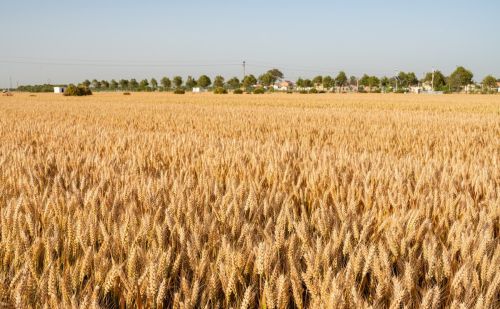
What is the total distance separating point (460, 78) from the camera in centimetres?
8819

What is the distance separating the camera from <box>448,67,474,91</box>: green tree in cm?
8769

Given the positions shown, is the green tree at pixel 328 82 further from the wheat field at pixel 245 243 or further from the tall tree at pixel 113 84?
the wheat field at pixel 245 243

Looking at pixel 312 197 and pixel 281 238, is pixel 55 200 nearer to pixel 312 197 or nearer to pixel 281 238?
pixel 281 238

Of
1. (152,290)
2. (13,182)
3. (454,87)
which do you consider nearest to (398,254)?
(152,290)

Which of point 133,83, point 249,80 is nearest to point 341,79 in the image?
point 249,80

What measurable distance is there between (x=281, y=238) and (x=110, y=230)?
655 millimetres

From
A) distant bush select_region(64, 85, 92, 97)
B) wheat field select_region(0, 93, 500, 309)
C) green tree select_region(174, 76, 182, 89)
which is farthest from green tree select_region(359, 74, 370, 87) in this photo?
wheat field select_region(0, 93, 500, 309)

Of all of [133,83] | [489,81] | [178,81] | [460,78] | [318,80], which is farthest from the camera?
[178,81]

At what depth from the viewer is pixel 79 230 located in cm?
136

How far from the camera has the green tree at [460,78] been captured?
8769 cm

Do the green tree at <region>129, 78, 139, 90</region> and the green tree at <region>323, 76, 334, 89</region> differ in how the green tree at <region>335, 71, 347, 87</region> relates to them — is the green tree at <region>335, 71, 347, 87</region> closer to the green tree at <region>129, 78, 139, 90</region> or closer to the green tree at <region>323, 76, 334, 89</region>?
the green tree at <region>323, 76, 334, 89</region>

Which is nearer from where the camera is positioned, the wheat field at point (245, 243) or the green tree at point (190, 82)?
the wheat field at point (245, 243)

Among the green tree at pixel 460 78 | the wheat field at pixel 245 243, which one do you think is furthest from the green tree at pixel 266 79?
the wheat field at pixel 245 243

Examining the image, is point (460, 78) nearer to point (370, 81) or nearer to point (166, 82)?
point (370, 81)
